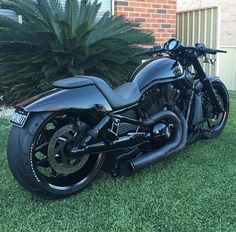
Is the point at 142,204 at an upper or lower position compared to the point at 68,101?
lower

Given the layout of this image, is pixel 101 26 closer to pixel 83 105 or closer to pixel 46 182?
pixel 83 105

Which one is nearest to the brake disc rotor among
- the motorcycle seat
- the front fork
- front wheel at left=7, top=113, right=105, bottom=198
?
front wheel at left=7, top=113, right=105, bottom=198

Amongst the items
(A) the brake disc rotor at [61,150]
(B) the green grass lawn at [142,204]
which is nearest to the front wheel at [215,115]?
(B) the green grass lawn at [142,204]

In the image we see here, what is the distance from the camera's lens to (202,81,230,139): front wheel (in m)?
3.97

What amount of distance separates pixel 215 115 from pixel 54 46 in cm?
194

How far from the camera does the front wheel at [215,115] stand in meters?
3.97

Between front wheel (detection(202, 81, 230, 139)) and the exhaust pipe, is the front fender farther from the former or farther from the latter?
front wheel (detection(202, 81, 230, 139))

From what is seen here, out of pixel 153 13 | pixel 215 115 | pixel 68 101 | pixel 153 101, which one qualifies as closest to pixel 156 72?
pixel 153 101

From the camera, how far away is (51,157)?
8.44ft

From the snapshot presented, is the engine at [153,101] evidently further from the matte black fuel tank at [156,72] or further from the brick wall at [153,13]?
the brick wall at [153,13]

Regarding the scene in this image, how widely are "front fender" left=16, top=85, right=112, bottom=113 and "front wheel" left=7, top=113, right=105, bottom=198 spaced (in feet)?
0.20

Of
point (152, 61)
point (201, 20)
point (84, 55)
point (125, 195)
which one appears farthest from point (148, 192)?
point (201, 20)

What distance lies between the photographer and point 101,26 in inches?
181

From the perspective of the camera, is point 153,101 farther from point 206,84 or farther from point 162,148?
point 206,84
